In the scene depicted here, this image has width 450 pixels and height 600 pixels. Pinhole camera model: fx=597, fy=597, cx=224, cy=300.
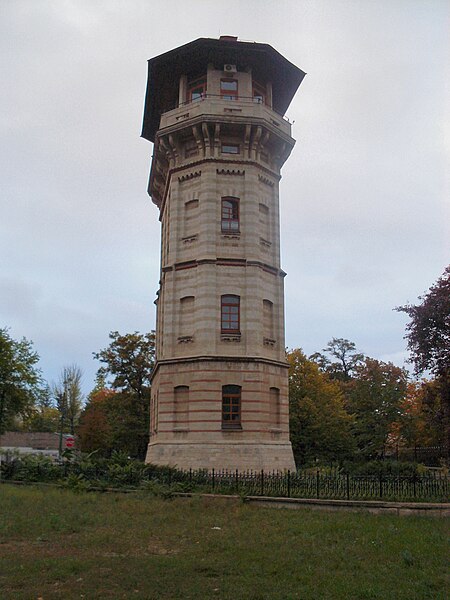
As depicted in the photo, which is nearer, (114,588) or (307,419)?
(114,588)

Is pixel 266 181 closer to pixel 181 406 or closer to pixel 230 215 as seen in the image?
pixel 230 215

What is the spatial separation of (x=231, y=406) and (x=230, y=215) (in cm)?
983

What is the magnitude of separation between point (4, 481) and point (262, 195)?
19.8m

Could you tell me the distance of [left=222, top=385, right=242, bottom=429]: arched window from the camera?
28109 mm

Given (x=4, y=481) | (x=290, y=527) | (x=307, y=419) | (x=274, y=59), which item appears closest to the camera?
(x=290, y=527)

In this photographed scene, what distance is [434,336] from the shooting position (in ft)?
89.7

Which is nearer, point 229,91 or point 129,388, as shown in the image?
point 229,91

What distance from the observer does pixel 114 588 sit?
10039 millimetres

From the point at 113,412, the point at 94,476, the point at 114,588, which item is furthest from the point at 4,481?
the point at 114,588

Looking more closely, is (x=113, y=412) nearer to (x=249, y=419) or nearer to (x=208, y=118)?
(x=249, y=419)

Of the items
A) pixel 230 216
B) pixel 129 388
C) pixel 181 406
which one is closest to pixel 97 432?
pixel 129 388

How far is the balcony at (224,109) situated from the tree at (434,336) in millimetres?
12122

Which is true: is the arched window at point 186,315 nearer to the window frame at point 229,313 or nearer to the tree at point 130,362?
the window frame at point 229,313

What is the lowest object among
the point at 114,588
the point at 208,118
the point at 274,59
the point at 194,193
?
the point at 114,588
